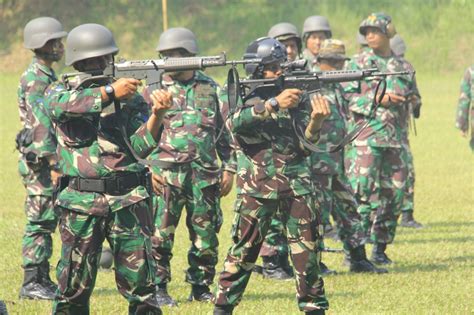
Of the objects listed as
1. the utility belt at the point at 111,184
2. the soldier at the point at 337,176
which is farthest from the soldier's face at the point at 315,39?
the utility belt at the point at 111,184

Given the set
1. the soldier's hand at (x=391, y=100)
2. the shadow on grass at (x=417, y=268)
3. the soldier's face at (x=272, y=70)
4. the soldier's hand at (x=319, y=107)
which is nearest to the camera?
the soldier's hand at (x=319, y=107)

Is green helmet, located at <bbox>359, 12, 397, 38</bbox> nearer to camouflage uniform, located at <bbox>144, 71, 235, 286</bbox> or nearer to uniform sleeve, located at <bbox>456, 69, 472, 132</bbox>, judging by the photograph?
camouflage uniform, located at <bbox>144, 71, 235, 286</bbox>

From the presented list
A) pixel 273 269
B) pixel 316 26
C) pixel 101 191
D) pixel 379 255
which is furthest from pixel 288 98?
pixel 316 26

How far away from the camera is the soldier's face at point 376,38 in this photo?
1321cm

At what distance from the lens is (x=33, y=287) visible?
36.9 feet

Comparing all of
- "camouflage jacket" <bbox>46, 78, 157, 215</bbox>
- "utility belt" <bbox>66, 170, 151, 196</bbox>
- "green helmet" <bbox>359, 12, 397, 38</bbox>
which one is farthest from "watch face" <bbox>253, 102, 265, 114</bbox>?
"green helmet" <bbox>359, 12, 397, 38</bbox>

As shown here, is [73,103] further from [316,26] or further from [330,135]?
[316,26]

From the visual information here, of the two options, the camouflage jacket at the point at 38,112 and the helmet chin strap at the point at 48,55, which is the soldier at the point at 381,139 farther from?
the camouflage jacket at the point at 38,112

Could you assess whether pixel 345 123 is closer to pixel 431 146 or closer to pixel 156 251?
pixel 156 251

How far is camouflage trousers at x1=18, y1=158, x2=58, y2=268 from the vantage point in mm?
11117

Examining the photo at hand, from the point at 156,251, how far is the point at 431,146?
60.1 ft

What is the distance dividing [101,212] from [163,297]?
112 inches

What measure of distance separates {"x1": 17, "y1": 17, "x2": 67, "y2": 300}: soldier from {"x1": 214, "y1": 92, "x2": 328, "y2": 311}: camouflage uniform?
7.57ft

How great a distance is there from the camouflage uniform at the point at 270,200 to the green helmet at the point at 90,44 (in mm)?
1312
